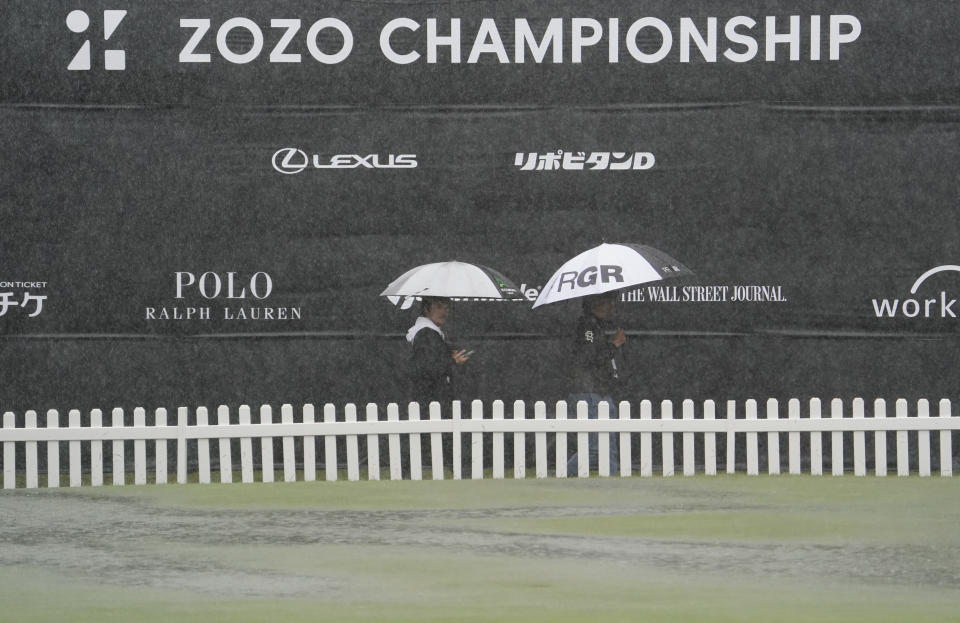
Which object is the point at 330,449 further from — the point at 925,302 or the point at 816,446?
the point at 925,302

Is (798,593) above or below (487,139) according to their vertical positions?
below

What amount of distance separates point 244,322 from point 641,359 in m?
3.14

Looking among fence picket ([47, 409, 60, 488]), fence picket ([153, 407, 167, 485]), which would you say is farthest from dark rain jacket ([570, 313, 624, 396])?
fence picket ([47, 409, 60, 488])

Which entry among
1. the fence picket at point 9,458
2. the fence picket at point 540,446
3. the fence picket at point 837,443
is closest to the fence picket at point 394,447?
the fence picket at point 540,446

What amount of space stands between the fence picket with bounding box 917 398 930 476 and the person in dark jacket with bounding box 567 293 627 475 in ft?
7.41

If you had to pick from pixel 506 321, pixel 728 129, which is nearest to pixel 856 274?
pixel 728 129

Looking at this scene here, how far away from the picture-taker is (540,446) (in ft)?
35.4

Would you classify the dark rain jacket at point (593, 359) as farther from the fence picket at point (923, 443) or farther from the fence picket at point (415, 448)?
the fence picket at point (923, 443)

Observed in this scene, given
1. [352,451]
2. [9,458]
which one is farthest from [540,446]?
[9,458]

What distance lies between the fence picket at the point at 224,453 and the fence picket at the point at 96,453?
86 centimetres

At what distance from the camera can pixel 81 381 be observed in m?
11.5

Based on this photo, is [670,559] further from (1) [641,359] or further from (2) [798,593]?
(1) [641,359]

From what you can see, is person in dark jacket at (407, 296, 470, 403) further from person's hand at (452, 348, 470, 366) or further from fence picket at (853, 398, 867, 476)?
fence picket at (853, 398, 867, 476)

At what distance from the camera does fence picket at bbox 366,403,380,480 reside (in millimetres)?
10727
